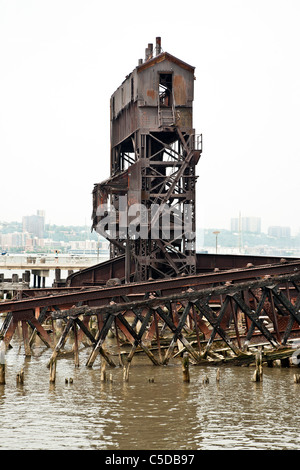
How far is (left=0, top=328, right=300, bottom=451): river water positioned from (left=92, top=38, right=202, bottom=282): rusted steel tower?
52.0 feet

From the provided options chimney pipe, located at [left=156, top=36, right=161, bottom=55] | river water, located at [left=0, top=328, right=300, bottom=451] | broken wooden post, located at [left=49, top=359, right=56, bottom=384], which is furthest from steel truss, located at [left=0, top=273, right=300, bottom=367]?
chimney pipe, located at [left=156, top=36, right=161, bottom=55]

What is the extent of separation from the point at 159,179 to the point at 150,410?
81.2 ft

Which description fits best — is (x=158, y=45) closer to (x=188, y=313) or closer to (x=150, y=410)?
(x=188, y=313)

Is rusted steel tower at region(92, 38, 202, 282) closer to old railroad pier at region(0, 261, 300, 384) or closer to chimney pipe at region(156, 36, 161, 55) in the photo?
chimney pipe at region(156, 36, 161, 55)

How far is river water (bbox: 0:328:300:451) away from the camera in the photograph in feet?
51.5

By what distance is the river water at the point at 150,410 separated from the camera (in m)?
15.7

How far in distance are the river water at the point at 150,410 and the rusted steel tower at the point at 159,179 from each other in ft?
52.0

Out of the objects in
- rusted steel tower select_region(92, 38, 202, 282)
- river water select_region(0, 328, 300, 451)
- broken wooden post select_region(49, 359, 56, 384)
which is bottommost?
river water select_region(0, 328, 300, 451)

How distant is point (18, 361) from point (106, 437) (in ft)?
36.2

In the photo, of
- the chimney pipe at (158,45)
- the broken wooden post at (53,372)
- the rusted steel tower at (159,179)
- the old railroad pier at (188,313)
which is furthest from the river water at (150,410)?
the chimney pipe at (158,45)

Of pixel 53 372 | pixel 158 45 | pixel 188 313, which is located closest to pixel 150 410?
pixel 53 372

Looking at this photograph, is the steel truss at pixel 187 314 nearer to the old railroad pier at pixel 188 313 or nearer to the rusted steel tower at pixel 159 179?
the old railroad pier at pixel 188 313
